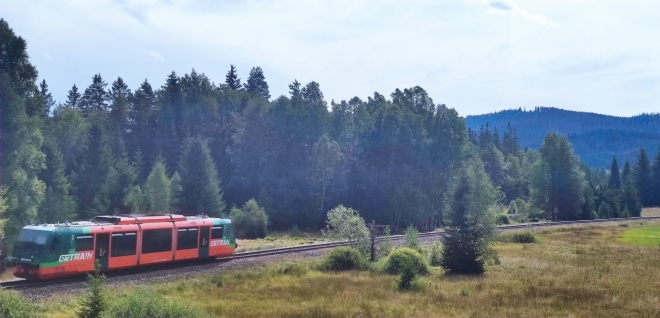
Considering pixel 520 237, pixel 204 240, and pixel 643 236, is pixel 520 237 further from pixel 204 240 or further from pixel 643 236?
pixel 204 240

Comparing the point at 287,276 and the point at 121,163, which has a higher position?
the point at 121,163

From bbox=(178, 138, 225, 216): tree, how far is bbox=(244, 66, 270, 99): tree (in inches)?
1935

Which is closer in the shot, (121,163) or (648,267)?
(648,267)

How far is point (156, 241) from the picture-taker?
2994 centimetres

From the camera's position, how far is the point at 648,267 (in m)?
33.0

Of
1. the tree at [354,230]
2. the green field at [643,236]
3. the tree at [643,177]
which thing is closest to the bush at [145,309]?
the tree at [354,230]

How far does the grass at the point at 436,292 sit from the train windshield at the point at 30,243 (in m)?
4.95

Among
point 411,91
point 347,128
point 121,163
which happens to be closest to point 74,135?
point 121,163

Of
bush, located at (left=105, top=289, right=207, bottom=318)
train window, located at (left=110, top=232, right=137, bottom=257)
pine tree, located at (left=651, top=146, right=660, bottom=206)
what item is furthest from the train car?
pine tree, located at (left=651, top=146, right=660, bottom=206)

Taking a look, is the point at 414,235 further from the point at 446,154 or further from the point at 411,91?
the point at 411,91

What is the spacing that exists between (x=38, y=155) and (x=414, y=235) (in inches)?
1013

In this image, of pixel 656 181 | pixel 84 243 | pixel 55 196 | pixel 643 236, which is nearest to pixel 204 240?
pixel 84 243

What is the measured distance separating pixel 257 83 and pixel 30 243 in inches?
3442

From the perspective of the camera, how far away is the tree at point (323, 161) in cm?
7056
